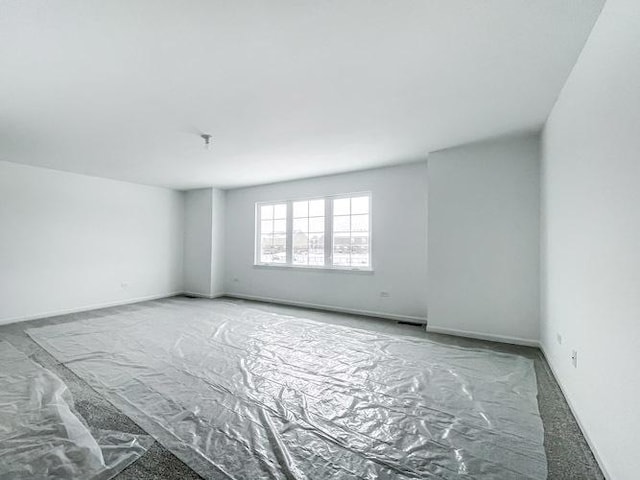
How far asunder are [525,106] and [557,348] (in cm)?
220

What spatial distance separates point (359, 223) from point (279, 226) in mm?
1849

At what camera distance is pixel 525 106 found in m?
2.70

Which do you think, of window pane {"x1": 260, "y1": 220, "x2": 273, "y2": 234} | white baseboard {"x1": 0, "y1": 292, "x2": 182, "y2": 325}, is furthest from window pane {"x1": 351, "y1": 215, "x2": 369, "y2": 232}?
white baseboard {"x1": 0, "y1": 292, "x2": 182, "y2": 325}

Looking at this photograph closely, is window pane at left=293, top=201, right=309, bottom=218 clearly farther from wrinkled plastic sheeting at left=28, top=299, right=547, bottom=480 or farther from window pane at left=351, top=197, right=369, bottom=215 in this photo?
wrinkled plastic sheeting at left=28, top=299, right=547, bottom=480

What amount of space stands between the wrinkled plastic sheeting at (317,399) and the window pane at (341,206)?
2206 millimetres

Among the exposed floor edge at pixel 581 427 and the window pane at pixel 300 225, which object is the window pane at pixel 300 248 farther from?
the exposed floor edge at pixel 581 427

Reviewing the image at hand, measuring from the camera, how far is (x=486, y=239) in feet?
12.0

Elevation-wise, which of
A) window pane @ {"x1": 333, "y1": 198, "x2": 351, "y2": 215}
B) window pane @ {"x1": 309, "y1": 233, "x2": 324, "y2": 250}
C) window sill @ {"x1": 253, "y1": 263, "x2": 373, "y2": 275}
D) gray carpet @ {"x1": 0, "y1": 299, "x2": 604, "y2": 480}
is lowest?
gray carpet @ {"x1": 0, "y1": 299, "x2": 604, "y2": 480}

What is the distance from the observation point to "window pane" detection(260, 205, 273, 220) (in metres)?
6.30

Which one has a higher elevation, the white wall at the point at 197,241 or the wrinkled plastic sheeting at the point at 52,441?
the white wall at the point at 197,241

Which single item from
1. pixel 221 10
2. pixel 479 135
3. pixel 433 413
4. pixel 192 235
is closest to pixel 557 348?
pixel 433 413

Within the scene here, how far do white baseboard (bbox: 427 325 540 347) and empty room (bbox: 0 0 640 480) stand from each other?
51 mm

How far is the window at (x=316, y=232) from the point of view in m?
5.14

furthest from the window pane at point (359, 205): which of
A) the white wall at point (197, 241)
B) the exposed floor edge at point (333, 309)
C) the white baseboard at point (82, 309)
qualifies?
the white baseboard at point (82, 309)
